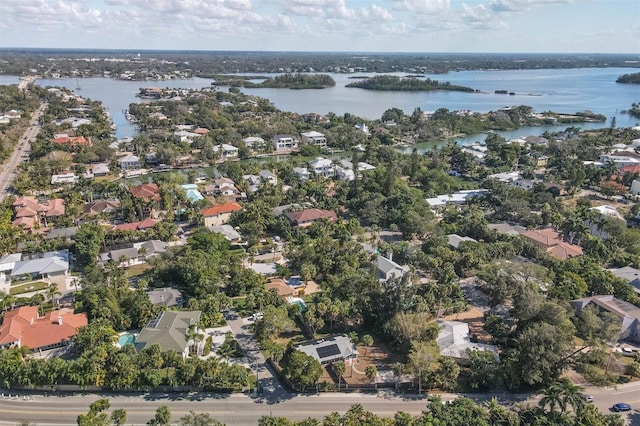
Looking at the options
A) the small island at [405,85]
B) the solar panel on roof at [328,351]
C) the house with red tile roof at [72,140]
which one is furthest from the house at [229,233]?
the small island at [405,85]

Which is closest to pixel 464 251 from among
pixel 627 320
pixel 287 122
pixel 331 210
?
pixel 627 320

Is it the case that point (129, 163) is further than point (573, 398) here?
Yes

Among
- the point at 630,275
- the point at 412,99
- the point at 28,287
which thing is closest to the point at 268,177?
the point at 28,287

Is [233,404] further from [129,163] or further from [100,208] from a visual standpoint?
[129,163]

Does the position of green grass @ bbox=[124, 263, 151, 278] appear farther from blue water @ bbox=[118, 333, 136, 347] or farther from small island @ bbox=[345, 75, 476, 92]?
small island @ bbox=[345, 75, 476, 92]

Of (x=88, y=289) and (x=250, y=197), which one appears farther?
(x=250, y=197)

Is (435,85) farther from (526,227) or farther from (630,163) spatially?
(526,227)

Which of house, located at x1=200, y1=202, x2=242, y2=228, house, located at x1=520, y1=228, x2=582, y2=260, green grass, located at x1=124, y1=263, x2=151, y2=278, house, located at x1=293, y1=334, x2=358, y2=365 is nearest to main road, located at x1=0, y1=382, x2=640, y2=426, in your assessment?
house, located at x1=293, y1=334, x2=358, y2=365
